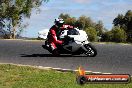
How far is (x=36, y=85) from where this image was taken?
10.8 metres

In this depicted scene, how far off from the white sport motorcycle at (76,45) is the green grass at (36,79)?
485cm

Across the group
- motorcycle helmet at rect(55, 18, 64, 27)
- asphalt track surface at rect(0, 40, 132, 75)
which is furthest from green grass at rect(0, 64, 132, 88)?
motorcycle helmet at rect(55, 18, 64, 27)

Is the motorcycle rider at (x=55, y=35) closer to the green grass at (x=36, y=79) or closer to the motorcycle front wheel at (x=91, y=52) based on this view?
the motorcycle front wheel at (x=91, y=52)

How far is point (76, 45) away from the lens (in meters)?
18.2

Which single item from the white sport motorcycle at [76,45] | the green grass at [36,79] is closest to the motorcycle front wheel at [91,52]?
the white sport motorcycle at [76,45]

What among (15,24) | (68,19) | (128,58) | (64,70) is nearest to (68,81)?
(64,70)

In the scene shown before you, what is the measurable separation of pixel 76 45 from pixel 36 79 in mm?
6817

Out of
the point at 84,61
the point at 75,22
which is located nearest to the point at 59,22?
the point at 84,61

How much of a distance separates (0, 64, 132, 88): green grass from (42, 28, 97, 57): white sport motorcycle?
485cm

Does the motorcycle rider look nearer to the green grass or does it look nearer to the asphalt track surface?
the asphalt track surface

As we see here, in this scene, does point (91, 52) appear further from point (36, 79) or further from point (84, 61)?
point (36, 79)

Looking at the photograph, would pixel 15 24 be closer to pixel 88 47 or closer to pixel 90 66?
pixel 88 47

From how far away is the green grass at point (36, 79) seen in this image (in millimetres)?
10820

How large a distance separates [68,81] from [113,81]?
16.3 ft
